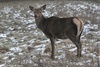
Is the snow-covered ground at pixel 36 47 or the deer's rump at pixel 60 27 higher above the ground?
the deer's rump at pixel 60 27

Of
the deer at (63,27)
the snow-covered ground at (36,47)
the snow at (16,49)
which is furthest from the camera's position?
the snow at (16,49)

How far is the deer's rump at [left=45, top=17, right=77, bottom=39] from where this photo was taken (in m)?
7.62

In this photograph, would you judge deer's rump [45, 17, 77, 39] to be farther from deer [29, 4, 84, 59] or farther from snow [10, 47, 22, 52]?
snow [10, 47, 22, 52]

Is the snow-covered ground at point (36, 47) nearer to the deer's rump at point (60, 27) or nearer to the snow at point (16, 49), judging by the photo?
the snow at point (16, 49)

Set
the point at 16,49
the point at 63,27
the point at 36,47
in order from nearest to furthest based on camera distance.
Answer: the point at 63,27
the point at 16,49
the point at 36,47

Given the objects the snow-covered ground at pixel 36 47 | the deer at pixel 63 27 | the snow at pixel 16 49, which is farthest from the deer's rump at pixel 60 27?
the snow at pixel 16 49

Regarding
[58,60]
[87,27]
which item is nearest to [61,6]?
[87,27]

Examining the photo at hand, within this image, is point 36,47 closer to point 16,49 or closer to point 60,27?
point 16,49

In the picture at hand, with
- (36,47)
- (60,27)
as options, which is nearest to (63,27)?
(60,27)

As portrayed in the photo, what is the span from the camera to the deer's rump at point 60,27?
7617 millimetres

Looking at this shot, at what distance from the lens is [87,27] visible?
45.7ft

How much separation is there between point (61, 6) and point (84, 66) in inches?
649

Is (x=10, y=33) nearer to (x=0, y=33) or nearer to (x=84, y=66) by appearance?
(x=0, y=33)

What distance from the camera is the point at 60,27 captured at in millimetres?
7906
